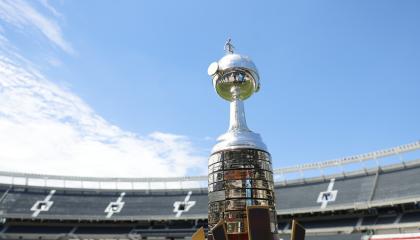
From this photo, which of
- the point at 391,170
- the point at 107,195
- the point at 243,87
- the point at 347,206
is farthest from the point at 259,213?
the point at 107,195

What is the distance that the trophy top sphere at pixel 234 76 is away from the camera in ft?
21.2

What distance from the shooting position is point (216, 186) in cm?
589

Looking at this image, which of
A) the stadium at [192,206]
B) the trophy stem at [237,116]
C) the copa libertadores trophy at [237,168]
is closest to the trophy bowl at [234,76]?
the copa libertadores trophy at [237,168]

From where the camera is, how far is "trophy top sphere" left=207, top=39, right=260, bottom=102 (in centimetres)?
646

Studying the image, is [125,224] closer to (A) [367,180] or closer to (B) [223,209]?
(A) [367,180]

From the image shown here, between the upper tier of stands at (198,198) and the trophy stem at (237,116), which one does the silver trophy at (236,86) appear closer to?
the trophy stem at (237,116)

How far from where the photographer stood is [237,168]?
19.3 ft

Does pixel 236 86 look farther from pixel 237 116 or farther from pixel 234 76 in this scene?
pixel 237 116

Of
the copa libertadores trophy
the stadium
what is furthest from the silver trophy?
the stadium

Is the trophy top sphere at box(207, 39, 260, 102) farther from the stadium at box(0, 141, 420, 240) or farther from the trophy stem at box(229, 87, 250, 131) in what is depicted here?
the stadium at box(0, 141, 420, 240)

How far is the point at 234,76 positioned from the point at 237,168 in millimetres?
1655

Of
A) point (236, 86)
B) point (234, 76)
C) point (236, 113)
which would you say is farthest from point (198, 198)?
point (234, 76)

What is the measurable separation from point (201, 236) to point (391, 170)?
1357 inches

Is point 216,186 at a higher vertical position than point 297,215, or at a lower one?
lower
